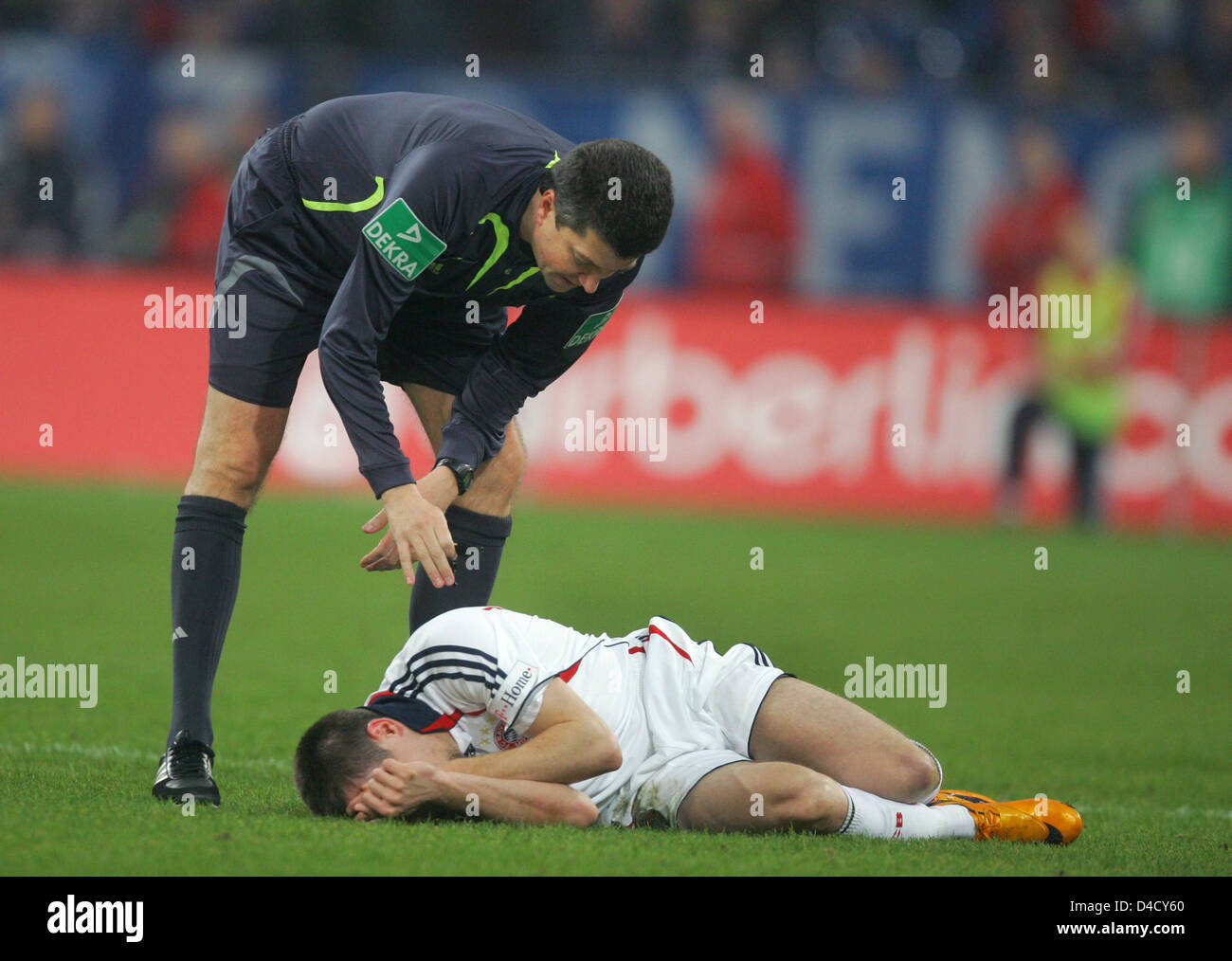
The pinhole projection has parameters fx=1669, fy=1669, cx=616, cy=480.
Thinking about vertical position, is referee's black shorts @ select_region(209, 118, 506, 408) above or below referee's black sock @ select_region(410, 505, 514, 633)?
above

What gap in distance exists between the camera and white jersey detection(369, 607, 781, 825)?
433 cm

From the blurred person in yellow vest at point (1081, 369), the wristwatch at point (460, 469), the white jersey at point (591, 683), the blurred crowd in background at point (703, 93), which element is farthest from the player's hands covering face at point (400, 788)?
the blurred person in yellow vest at point (1081, 369)

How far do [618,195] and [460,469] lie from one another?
107 centimetres

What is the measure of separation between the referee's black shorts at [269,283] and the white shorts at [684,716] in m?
1.33

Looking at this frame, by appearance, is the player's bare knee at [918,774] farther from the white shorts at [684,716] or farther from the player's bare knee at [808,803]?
the white shorts at [684,716]

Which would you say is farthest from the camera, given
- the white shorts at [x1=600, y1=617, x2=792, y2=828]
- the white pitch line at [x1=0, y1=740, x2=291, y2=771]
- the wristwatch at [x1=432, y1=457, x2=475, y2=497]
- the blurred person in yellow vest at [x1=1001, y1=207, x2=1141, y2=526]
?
the blurred person in yellow vest at [x1=1001, y1=207, x2=1141, y2=526]

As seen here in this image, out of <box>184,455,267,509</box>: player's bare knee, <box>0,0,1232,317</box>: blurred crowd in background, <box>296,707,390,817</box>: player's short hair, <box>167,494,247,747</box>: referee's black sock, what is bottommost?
<box>296,707,390,817</box>: player's short hair

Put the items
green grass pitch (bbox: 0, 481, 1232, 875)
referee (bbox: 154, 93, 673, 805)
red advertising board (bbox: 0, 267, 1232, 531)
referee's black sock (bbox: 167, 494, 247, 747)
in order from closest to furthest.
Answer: green grass pitch (bbox: 0, 481, 1232, 875) → referee (bbox: 154, 93, 673, 805) → referee's black sock (bbox: 167, 494, 247, 747) → red advertising board (bbox: 0, 267, 1232, 531)

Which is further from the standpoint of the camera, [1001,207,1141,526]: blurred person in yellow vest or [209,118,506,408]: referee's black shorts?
[1001,207,1141,526]: blurred person in yellow vest

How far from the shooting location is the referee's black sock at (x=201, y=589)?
4.73 metres

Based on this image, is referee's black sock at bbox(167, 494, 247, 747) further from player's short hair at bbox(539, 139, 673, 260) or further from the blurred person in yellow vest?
the blurred person in yellow vest

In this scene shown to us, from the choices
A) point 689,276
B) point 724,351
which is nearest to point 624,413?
point 724,351

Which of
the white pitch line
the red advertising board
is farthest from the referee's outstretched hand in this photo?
the red advertising board
